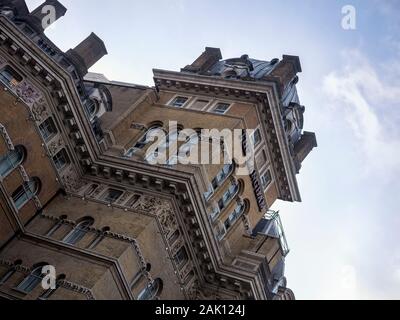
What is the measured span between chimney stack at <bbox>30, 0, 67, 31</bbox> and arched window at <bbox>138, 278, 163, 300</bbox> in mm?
18326

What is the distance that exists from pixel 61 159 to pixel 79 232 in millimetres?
5768

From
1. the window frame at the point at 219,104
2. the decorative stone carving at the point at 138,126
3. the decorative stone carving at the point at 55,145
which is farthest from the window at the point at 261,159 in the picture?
the decorative stone carving at the point at 55,145

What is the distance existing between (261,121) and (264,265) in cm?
1085

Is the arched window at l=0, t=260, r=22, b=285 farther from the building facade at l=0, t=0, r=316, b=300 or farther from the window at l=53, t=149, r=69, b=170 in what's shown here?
the window at l=53, t=149, r=69, b=170

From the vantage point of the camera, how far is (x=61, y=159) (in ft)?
123

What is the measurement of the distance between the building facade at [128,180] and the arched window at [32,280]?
7 cm

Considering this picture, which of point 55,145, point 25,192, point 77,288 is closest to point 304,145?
point 55,145

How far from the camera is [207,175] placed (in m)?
37.3

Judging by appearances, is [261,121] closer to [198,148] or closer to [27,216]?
[198,148]

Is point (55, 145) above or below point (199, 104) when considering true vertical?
below

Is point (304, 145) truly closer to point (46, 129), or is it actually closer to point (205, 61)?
point (205, 61)

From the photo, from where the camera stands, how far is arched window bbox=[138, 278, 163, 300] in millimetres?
33438

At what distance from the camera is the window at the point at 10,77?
33.6 metres
